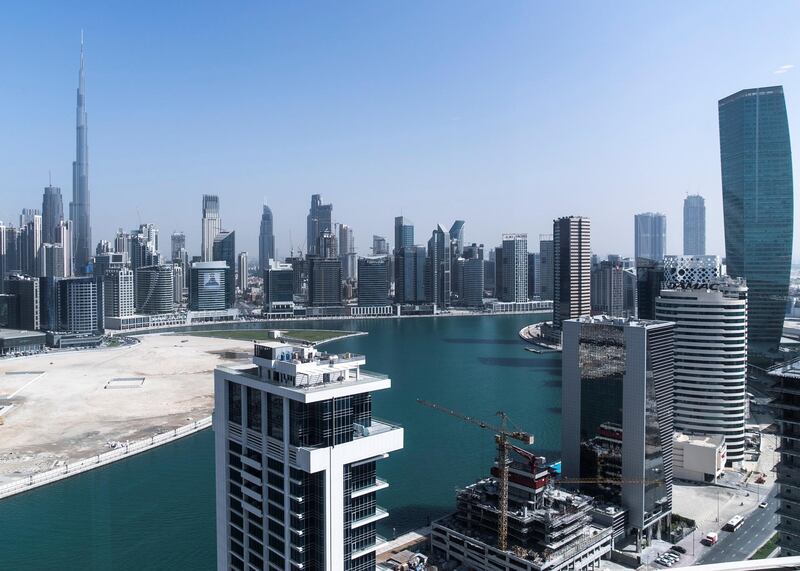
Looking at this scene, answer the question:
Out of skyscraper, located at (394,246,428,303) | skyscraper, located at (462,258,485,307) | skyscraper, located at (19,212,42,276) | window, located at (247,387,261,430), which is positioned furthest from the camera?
skyscraper, located at (462,258,485,307)

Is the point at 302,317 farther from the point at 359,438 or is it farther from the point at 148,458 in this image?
the point at 359,438

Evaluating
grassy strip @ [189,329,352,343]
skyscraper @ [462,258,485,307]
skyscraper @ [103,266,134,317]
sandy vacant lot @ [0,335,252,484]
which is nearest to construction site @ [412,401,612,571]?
sandy vacant lot @ [0,335,252,484]

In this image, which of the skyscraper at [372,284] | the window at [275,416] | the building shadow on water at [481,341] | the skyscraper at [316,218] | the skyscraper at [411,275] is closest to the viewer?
the window at [275,416]

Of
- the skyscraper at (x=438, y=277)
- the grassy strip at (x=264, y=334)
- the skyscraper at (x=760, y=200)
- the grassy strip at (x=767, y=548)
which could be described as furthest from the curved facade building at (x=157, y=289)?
the grassy strip at (x=767, y=548)

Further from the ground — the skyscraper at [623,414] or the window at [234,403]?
the window at [234,403]

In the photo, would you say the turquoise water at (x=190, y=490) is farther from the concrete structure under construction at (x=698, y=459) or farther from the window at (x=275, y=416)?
the window at (x=275, y=416)

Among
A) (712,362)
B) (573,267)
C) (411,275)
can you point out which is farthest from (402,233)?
(712,362)

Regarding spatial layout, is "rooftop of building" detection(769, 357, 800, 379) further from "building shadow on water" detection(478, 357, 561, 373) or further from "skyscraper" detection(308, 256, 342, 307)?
"skyscraper" detection(308, 256, 342, 307)

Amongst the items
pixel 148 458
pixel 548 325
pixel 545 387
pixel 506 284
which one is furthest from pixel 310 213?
pixel 148 458
